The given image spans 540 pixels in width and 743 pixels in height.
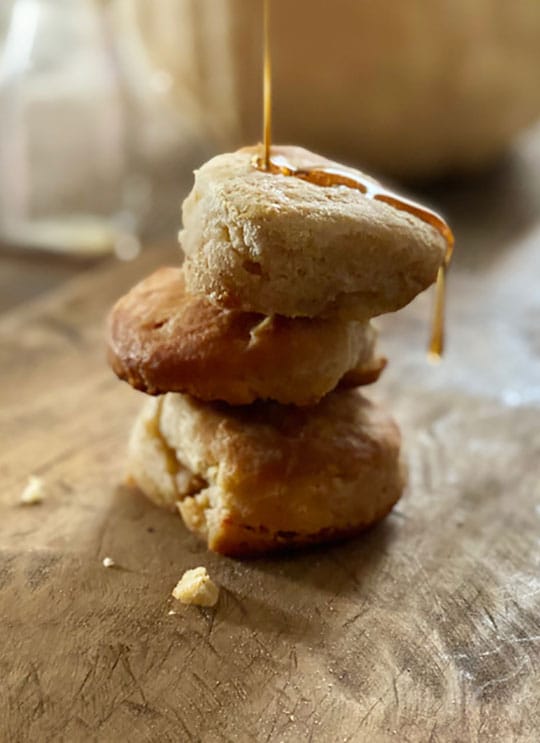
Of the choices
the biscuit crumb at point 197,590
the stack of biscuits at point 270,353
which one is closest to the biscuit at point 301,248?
the stack of biscuits at point 270,353

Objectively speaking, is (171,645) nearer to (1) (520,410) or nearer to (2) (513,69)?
(1) (520,410)

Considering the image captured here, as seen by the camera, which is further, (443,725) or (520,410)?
(520,410)

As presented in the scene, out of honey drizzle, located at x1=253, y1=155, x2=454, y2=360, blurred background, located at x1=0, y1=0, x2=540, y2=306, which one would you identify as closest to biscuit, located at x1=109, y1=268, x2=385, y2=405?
honey drizzle, located at x1=253, y1=155, x2=454, y2=360

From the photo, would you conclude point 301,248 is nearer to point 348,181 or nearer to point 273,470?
point 348,181

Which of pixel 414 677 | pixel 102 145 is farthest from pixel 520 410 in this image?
pixel 102 145

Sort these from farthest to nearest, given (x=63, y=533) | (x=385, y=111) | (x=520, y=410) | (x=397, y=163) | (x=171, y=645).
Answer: (x=397, y=163), (x=385, y=111), (x=520, y=410), (x=63, y=533), (x=171, y=645)

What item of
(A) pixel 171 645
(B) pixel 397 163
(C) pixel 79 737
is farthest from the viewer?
(B) pixel 397 163
